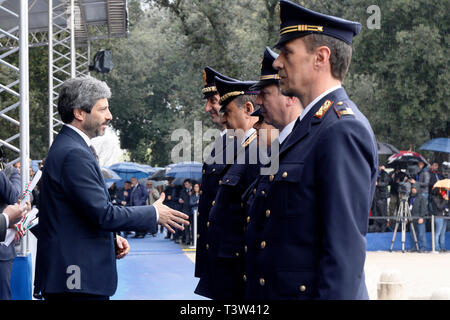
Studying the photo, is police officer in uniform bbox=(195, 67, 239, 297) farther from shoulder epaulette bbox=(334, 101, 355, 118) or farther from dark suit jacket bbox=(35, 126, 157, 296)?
shoulder epaulette bbox=(334, 101, 355, 118)

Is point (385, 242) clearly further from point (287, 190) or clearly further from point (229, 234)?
point (287, 190)

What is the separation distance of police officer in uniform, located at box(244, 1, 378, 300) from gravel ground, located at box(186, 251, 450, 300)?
729 centimetres

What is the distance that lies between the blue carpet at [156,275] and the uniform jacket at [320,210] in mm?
6770

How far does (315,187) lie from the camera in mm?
2705

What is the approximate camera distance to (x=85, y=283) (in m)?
3.71

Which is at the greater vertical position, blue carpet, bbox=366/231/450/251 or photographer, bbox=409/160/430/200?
photographer, bbox=409/160/430/200

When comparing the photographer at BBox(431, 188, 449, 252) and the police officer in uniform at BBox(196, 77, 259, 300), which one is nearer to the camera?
the police officer in uniform at BBox(196, 77, 259, 300)

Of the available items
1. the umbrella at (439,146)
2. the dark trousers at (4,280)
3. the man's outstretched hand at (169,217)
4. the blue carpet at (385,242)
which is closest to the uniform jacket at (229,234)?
the man's outstretched hand at (169,217)

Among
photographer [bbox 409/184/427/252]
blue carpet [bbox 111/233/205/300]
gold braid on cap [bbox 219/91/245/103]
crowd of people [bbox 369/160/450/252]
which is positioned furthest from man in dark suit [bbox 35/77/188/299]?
photographer [bbox 409/184/427/252]

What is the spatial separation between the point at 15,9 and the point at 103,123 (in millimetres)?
11890

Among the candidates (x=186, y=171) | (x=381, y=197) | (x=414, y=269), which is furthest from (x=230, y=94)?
(x=186, y=171)

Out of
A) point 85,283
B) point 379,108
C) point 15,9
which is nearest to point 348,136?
point 85,283

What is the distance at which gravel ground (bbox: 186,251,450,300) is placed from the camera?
11.1m
